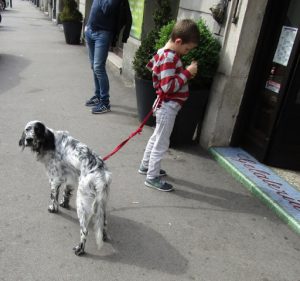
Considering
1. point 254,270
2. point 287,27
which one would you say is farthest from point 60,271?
point 287,27

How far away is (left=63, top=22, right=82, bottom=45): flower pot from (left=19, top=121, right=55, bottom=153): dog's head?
34.5 feet

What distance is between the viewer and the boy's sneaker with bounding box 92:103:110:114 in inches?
255

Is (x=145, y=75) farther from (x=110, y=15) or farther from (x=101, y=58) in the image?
(x=110, y=15)

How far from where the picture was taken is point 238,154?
17.2 ft

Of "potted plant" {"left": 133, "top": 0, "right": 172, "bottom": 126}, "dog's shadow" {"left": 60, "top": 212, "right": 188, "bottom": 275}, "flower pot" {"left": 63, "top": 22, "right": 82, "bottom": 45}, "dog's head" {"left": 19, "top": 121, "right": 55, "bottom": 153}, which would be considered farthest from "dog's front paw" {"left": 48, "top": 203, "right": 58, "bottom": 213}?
"flower pot" {"left": 63, "top": 22, "right": 82, "bottom": 45}

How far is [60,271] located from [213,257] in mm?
1322

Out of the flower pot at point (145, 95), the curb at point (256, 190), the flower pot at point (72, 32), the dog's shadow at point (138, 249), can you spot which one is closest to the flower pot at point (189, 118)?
the curb at point (256, 190)

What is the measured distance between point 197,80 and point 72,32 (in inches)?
363

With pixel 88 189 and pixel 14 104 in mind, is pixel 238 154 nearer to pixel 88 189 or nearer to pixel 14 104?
pixel 88 189

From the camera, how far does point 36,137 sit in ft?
10.6

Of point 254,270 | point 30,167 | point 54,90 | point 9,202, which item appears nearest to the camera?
point 254,270

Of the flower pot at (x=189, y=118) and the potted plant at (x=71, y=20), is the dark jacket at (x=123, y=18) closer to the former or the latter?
the flower pot at (x=189, y=118)

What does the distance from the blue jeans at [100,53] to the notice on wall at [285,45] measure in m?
2.83

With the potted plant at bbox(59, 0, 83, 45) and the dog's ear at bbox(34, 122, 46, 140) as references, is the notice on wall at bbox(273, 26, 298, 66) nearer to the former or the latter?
the dog's ear at bbox(34, 122, 46, 140)
